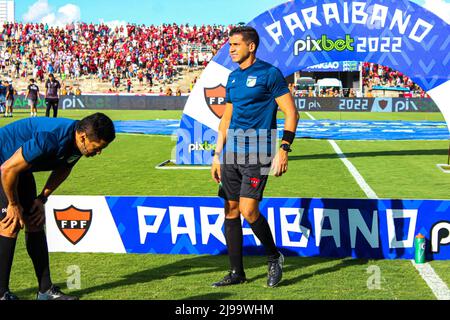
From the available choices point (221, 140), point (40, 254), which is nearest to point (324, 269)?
point (221, 140)

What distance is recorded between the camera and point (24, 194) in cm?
504

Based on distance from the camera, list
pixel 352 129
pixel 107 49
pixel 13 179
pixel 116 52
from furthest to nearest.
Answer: pixel 107 49 → pixel 116 52 → pixel 352 129 → pixel 13 179

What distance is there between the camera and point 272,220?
6.66 metres

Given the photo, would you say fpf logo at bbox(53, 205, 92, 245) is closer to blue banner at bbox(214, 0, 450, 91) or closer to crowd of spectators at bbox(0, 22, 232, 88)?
blue banner at bbox(214, 0, 450, 91)

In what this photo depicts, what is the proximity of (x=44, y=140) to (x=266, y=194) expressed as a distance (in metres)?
6.30

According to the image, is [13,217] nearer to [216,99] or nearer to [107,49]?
[216,99]

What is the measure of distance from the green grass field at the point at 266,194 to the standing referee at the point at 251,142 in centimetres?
36

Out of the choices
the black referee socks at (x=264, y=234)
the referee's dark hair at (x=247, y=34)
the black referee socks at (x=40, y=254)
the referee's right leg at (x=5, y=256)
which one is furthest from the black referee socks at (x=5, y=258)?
the referee's dark hair at (x=247, y=34)

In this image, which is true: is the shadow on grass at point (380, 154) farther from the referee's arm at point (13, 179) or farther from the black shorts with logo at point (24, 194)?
the referee's arm at point (13, 179)

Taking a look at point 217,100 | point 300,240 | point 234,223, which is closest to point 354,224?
point 300,240

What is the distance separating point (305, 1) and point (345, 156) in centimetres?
438

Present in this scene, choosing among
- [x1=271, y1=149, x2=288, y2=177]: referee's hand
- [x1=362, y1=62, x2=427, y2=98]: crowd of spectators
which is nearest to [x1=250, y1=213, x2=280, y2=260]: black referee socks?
[x1=271, y1=149, x2=288, y2=177]: referee's hand

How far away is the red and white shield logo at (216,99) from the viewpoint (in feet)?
45.9

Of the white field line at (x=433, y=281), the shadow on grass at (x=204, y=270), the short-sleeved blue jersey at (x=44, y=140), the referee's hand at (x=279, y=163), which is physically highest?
the short-sleeved blue jersey at (x=44, y=140)
